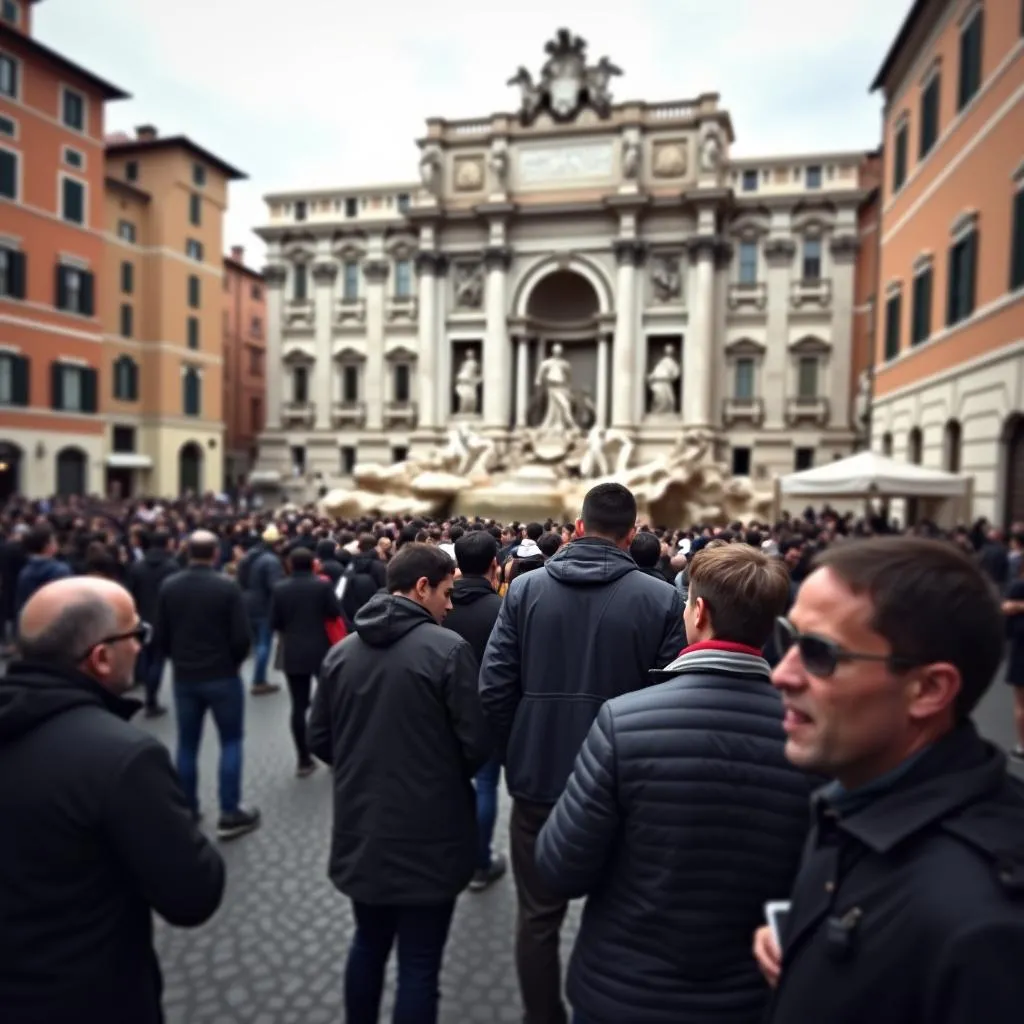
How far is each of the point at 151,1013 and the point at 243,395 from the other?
155ft

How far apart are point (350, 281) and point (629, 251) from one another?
1484 centimetres

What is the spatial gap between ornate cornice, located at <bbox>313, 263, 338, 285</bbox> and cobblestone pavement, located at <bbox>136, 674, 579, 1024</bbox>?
117 feet

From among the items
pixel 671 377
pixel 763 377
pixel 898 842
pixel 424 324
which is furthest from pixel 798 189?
pixel 898 842

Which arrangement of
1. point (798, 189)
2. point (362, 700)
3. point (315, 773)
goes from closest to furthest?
point (362, 700), point (315, 773), point (798, 189)

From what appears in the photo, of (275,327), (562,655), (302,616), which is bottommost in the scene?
(302,616)

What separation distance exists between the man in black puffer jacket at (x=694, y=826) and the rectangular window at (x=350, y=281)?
38.1 m

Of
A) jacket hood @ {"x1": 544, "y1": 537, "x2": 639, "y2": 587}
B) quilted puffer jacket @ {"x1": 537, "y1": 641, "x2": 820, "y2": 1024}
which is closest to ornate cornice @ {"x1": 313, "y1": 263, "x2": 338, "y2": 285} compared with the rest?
jacket hood @ {"x1": 544, "y1": 537, "x2": 639, "y2": 587}

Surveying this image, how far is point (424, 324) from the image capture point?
33.4m

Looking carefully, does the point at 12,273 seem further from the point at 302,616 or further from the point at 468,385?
the point at 302,616

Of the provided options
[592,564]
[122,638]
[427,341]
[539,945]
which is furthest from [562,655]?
[427,341]

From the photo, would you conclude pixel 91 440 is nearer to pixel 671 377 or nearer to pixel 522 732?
pixel 671 377

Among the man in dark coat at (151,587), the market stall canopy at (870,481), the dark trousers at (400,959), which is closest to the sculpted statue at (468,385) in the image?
the market stall canopy at (870,481)

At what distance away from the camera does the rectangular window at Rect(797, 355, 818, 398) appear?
32875 mm

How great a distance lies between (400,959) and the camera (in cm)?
324
